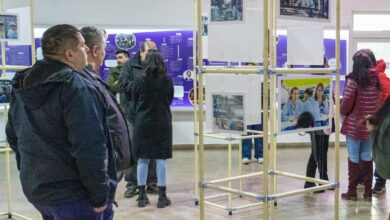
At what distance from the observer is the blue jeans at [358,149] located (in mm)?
5426

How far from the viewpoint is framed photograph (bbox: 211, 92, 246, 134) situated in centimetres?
312

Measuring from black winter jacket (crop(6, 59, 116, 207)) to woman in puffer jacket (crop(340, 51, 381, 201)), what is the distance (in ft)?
11.3

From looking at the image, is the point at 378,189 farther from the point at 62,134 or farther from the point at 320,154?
the point at 62,134

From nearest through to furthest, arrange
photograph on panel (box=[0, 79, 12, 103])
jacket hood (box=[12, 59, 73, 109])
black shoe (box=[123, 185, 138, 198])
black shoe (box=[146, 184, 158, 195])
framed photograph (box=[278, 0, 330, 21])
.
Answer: jacket hood (box=[12, 59, 73, 109]) → framed photograph (box=[278, 0, 330, 21]) → photograph on panel (box=[0, 79, 12, 103]) → black shoe (box=[123, 185, 138, 198]) → black shoe (box=[146, 184, 158, 195])

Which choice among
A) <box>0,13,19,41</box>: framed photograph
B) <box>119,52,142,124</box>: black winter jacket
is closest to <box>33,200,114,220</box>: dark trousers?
<box>0,13,19,41</box>: framed photograph

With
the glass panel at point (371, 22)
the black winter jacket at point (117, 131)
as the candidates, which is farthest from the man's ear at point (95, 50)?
the glass panel at point (371, 22)

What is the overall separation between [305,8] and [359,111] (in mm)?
2401

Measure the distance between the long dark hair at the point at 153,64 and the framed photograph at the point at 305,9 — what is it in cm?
210

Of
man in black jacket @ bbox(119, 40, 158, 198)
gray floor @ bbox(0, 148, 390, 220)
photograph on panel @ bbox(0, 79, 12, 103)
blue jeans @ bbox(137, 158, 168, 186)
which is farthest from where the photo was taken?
man in black jacket @ bbox(119, 40, 158, 198)

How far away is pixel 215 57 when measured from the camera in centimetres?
330

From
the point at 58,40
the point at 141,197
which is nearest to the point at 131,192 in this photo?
the point at 141,197

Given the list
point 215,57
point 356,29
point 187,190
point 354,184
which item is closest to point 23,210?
point 187,190

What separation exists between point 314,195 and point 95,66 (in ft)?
11.3

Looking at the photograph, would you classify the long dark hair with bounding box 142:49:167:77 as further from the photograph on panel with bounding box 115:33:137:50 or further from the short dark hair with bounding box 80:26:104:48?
the photograph on panel with bounding box 115:33:137:50
